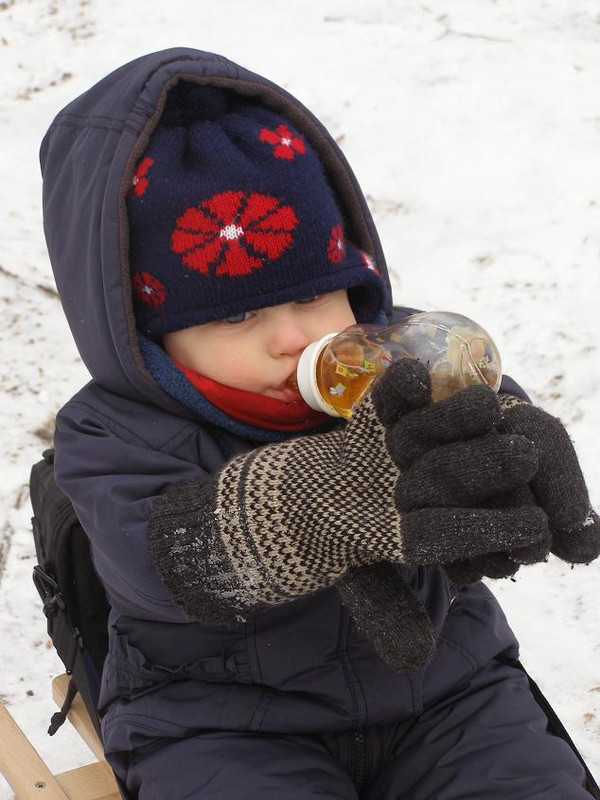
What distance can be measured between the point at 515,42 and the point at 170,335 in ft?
9.55

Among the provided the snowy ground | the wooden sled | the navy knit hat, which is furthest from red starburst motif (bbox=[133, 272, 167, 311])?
the snowy ground

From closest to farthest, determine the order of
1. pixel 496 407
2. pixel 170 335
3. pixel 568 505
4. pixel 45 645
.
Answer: pixel 496 407 < pixel 568 505 < pixel 170 335 < pixel 45 645

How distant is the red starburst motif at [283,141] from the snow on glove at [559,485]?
640 millimetres

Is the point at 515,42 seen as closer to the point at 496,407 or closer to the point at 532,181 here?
the point at 532,181

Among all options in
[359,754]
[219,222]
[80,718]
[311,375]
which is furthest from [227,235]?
[80,718]

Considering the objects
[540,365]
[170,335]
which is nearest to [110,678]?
[170,335]

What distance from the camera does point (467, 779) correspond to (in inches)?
69.2

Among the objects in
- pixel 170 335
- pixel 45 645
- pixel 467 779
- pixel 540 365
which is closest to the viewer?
pixel 467 779

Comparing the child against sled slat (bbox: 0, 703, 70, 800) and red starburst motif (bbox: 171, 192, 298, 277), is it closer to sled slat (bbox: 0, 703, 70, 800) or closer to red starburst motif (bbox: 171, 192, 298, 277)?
red starburst motif (bbox: 171, 192, 298, 277)

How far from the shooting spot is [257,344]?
1865 mm

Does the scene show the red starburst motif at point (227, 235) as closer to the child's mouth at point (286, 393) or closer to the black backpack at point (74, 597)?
the child's mouth at point (286, 393)

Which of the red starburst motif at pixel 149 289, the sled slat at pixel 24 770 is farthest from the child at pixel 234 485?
the sled slat at pixel 24 770

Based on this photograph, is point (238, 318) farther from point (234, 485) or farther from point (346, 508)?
point (346, 508)

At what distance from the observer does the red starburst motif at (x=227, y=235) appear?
1.80 meters
